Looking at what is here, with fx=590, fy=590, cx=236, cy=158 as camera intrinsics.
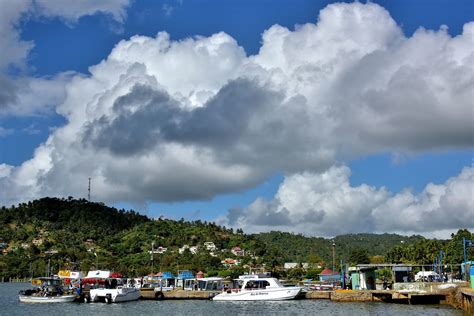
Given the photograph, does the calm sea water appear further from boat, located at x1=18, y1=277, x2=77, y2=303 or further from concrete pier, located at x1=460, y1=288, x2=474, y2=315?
boat, located at x1=18, y1=277, x2=77, y2=303

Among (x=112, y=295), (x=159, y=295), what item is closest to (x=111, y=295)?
(x=112, y=295)

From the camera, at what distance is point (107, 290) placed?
84.7m

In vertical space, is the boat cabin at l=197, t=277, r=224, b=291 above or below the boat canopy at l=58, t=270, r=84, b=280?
below

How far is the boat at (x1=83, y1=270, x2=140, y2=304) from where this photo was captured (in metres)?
84.4

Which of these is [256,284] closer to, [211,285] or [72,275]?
[211,285]

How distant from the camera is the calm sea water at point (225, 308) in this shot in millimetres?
65287

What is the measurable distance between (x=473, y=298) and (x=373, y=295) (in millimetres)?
25769

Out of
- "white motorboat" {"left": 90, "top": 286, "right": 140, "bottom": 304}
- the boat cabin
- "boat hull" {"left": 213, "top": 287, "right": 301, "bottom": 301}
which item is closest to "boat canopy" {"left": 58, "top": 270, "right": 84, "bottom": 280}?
"white motorboat" {"left": 90, "top": 286, "right": 140, "bottom": 304}

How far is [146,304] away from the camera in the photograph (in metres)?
81.8

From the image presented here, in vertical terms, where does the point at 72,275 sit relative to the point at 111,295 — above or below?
above

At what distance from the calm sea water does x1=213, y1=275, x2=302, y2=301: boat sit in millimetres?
1533

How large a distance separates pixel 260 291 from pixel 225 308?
9.90 m

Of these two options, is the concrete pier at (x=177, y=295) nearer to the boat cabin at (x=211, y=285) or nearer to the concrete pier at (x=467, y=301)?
the boat cabin at (x=211, y=285)

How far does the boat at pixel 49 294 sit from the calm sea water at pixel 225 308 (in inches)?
70.7
